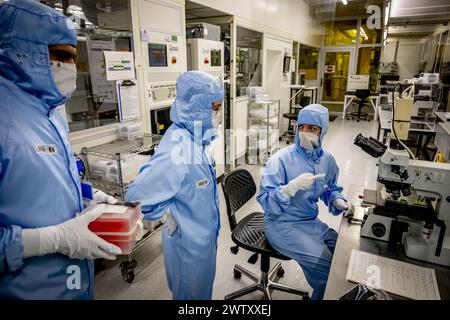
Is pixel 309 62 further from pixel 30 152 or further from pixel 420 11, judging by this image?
pixel 30 152

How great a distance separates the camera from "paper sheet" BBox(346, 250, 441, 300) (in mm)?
1000

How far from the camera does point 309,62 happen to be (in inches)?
360

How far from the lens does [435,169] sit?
1211mm

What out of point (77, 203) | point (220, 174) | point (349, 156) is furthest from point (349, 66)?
point (77, 203)

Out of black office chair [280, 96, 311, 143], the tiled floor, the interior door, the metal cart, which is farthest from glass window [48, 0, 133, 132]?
the interior door

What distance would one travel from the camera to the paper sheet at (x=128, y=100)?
7.51 ft

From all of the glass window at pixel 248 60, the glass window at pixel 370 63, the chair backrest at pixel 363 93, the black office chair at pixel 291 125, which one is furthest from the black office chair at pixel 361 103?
the glass window at pixel 248 60

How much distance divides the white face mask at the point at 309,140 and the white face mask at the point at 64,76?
1.26m

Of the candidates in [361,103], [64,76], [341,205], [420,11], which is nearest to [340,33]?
[361,103]

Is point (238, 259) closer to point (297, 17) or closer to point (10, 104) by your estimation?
point (10, 104)

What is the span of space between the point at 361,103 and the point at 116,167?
25.8 ft
